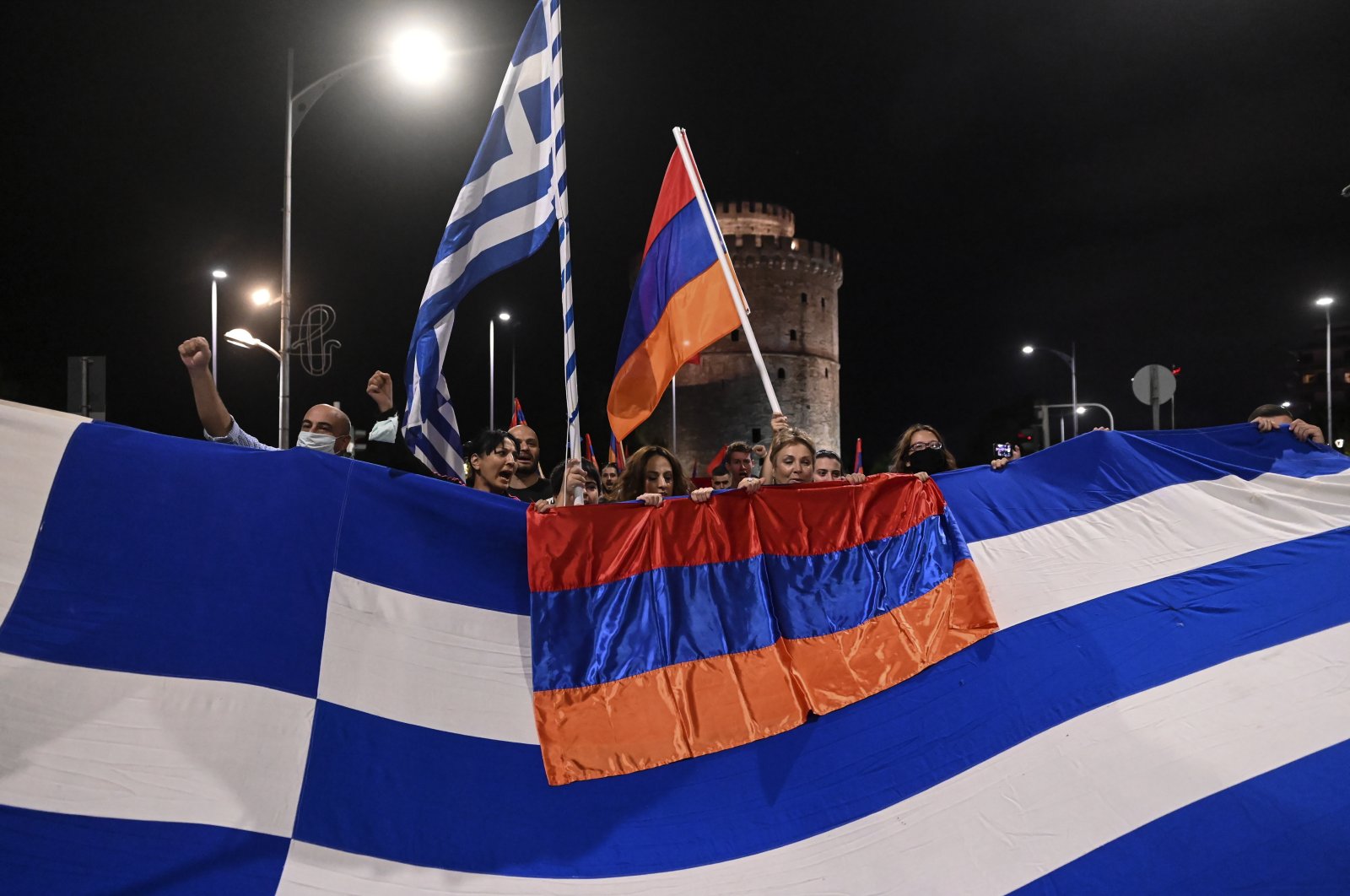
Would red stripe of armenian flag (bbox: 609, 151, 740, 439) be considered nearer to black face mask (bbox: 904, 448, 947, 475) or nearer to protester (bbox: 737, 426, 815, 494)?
protester (bbox: 737, 426, 815, 494)

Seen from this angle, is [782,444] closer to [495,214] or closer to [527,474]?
[527,474]

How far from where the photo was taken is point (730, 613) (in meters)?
3.37

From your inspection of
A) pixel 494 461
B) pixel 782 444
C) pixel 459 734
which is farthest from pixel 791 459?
pixel 459 734

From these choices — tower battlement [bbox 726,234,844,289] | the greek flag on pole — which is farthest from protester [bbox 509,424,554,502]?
tower battlement [bbox 726,234,844,289]

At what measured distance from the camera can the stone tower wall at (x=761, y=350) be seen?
43375 millimetres

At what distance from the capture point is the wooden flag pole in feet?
15.9

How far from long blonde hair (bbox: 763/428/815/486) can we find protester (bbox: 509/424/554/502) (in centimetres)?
139

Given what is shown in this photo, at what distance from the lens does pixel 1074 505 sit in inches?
154

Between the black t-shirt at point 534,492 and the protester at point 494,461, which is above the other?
the protester at point 494,461

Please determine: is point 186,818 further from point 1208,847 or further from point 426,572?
point 1208,847

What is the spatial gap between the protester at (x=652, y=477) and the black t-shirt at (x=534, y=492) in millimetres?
779

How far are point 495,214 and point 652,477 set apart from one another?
165 centimetres

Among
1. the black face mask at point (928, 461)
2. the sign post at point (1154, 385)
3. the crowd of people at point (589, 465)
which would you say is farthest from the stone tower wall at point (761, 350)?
the black face mask at point (928, 461)

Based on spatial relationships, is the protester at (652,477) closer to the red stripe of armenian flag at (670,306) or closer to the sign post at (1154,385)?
the red stripe of armenian flag at (670,306)
